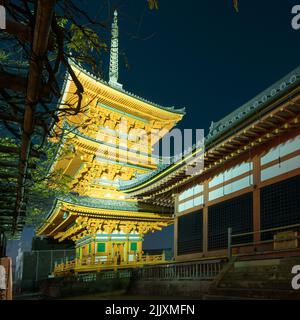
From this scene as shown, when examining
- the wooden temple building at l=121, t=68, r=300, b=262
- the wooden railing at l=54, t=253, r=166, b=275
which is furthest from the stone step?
the wooden railing at l=54, t=253, r=166, b=275

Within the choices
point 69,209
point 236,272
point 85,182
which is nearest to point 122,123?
point 85,182

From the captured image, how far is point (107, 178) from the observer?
27.6 m

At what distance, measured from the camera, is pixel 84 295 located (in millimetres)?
21453

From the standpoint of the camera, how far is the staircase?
9.28 metres

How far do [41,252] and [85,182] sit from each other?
12364 millimetres

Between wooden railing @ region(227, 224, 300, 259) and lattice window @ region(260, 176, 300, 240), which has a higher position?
lattice window @ region(260, 176, 300, 240)

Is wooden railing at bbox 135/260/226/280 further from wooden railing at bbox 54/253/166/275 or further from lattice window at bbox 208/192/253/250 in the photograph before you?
wooden railing at bbox 54/253/166/275

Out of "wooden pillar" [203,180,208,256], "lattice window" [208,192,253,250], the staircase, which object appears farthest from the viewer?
"wooden pillar" [203,180,208,256]

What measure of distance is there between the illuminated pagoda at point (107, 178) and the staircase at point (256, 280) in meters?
13.3

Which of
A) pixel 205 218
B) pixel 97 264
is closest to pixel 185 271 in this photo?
pixel 205 218

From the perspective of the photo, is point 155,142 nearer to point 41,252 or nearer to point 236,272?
point 41,252

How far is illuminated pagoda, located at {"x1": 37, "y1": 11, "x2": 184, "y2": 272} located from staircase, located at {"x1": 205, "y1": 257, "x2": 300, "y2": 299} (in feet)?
43.6

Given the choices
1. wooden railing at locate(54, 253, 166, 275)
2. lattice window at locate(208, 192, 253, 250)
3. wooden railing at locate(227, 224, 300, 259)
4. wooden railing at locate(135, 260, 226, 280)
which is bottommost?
wooden railing at locate(54, 253, 166, 275)

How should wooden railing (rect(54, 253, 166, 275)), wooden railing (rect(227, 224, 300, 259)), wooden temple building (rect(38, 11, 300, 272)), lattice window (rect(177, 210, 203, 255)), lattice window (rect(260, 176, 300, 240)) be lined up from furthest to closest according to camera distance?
1. wooden railing (rect(54, 253, 166, 275))
2. lattice window (rect(177, 210, 203, 255))
3. wooden temple building (rect(38, 11, 300, 272))
4. lattice window (rect(260, 176, 300, 240))
5. wooden railing (rect(227, 224, 300, 259))
